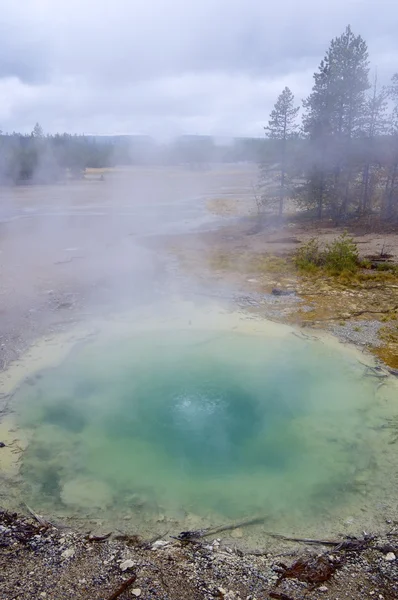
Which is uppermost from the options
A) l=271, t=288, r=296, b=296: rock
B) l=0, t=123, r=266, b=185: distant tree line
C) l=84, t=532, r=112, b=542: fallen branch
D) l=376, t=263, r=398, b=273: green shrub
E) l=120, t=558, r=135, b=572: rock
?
l=0, t=123, r=266, b=185: distant tree line

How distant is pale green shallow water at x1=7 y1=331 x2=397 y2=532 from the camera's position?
3363 millimetres

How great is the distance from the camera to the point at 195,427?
4.18 metres

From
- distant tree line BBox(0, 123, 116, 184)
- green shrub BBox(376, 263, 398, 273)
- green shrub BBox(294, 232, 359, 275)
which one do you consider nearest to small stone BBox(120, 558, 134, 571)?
green shrub BBox(294, 232, 359, 275)

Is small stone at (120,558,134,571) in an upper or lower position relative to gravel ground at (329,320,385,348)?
lower

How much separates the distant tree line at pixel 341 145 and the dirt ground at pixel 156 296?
169cm

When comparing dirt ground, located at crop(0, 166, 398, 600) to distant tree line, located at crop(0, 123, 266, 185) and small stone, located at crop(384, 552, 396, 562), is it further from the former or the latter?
distant tree line, located at crop(0, 123, 266, 185)

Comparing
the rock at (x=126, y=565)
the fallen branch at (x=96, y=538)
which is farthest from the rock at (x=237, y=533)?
the fallen branch at (x=96, y=538)

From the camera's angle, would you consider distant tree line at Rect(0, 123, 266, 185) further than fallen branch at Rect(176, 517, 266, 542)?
Yes

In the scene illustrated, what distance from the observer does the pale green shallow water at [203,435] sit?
336cm

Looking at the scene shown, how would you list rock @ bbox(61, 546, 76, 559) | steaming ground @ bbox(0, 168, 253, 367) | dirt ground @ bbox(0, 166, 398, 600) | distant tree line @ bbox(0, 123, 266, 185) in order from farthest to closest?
distant tree line @ bbox(0, 123, 266, 185) → steaming ground @ bbox(0, 168, 253, 367) → rock @ bbox(61, 546, 76, 559) → dirt ground @ bbox(0, 166, 398, 600)

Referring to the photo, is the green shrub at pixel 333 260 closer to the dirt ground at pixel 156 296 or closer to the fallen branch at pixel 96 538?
the dirt ground at pixel 156 296

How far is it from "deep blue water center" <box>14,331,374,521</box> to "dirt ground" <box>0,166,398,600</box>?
44cm

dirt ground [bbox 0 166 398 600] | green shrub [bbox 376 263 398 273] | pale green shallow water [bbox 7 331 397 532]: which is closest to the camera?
dirt ground [bbox 0 166 398 600]

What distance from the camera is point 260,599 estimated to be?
8.22 ft
